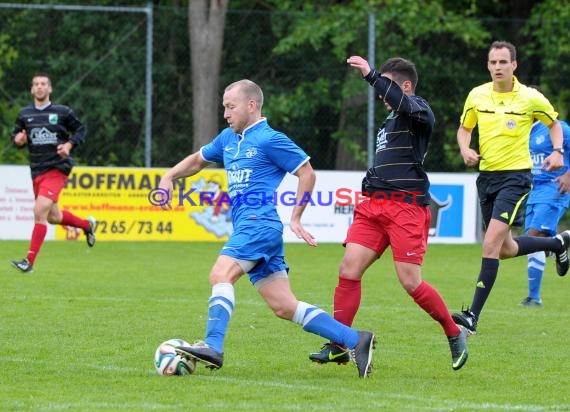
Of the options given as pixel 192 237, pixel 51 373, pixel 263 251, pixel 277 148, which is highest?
pixel 277 148

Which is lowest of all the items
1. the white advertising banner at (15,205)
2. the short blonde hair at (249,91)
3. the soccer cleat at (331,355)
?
the white advertising banner at (15,205)

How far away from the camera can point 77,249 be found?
18344 mm

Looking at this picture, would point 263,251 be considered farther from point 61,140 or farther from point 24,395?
point 61,140

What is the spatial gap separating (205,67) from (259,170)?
48.9 ft

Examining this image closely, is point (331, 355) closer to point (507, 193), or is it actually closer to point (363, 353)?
point (363, 353)

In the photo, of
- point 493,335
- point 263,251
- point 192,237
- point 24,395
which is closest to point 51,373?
point 24,395

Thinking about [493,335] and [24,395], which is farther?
[493,335]

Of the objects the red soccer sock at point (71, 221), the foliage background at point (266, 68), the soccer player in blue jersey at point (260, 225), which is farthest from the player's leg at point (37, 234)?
the soccer player in blue jersey at point (260, 225)

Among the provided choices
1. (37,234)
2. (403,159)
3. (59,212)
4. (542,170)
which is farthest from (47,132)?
(403,159)

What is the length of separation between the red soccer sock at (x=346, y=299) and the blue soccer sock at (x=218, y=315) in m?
1.02

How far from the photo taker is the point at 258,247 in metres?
7.09

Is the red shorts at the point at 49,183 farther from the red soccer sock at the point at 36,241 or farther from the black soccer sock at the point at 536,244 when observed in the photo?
the black soccer sock at the point at 536,244

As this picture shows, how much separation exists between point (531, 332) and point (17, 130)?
298 inches

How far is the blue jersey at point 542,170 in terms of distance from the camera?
12.2 meters
